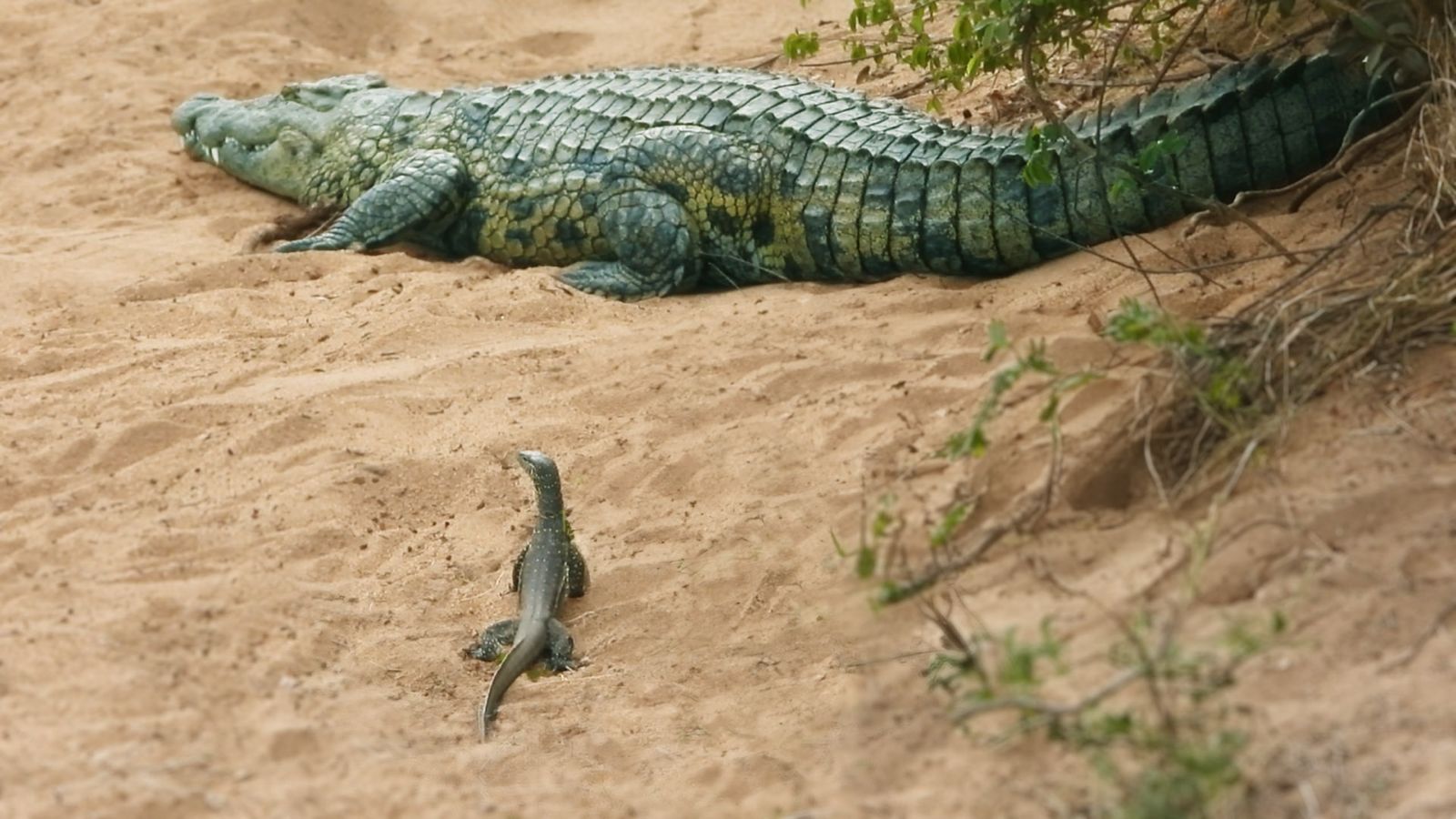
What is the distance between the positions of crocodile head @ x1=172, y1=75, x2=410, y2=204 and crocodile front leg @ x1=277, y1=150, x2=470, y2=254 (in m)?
0.50

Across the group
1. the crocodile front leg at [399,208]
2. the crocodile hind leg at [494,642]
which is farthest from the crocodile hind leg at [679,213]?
the crocodile hind leg at [494,642]

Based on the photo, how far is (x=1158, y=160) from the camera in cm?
603

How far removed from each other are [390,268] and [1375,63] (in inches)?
151

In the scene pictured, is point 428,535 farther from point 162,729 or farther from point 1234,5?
point 1234,5

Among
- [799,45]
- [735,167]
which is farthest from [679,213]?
[799,45]

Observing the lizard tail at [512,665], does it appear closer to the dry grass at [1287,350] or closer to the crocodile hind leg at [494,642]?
the crocodile hind leg at [494,642]

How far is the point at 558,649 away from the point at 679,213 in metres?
2.65

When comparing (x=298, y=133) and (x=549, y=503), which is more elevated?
(x=298, y=133)

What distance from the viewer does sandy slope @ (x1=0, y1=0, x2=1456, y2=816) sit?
3631mm

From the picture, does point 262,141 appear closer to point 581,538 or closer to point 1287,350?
point 581,538

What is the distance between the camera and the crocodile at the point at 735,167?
233 inches

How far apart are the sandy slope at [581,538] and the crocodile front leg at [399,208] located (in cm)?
28

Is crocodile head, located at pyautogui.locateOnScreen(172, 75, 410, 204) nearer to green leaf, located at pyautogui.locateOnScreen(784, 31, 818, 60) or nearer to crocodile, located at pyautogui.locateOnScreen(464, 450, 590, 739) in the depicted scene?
green leaf, located at pyautogui.locateOnScreen(784, 31, 818, 60)

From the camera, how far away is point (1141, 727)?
126 inches
